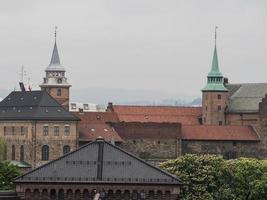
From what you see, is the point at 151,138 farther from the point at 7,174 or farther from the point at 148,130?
the point at 7,174

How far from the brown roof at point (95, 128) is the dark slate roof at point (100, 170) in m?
84.3

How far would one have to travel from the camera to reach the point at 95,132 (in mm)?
181250

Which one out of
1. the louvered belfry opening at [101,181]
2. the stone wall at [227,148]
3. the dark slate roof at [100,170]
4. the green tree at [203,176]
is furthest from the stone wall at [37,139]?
the louvered belfry opening at [101,181]

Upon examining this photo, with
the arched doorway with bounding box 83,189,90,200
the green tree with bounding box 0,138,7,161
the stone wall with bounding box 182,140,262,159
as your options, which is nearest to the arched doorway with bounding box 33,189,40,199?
the arched doorway with bounding box 83,189,90,200

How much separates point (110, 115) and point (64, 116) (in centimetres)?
1900

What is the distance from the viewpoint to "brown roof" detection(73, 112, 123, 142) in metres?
180

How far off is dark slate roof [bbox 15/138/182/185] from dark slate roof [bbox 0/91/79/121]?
9111 centimetres

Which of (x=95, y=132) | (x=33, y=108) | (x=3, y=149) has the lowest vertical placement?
(x=3, y=149)

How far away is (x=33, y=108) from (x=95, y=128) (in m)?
7.99

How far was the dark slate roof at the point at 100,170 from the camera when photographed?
87.2m

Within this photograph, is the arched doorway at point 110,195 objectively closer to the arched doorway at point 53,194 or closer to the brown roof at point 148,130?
the arched doorway at point 53,194

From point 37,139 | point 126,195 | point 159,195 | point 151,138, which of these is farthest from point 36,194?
point 151,138

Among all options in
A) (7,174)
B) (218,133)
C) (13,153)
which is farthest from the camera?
(218,133)

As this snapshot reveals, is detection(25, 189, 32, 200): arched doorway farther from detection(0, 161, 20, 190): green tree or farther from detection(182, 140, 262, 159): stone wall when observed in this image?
detection(182, 140, 262, 159): stone wall
